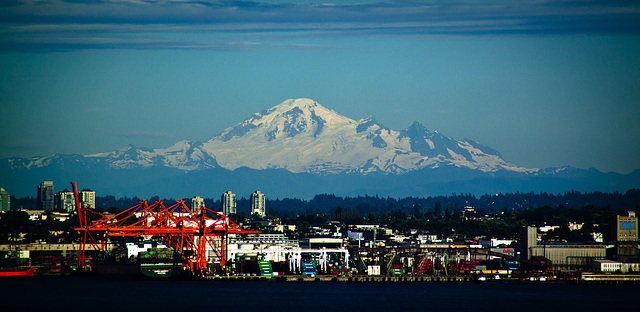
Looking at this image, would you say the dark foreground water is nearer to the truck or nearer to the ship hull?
the truck

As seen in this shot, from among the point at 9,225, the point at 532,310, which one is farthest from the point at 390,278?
the point at 9,225

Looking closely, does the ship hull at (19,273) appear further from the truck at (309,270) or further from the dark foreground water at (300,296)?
the truck at (309,270)

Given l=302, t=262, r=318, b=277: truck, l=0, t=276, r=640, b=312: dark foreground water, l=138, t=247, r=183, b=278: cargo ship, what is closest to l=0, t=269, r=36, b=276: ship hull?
l=0, t=276, r=640, b=312: dark foreground water

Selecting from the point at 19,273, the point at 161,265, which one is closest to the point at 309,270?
the point at 161,265

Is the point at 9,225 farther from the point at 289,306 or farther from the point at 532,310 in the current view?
the point at 532,310

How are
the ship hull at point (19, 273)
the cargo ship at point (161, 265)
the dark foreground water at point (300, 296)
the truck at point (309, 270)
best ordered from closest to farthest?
the dark foreground water at point (300, 296) → the cargo ship at point (161, 265) → the truck at point (309, 270) → the ship hull at point (19, 273)

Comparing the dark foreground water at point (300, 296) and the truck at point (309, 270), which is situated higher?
the truck at point (309, 270)

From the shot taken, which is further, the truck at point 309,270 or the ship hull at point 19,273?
the ship hull at point 19,273

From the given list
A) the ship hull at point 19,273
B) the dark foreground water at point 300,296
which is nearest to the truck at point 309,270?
the dark foreground water at point 300,296
